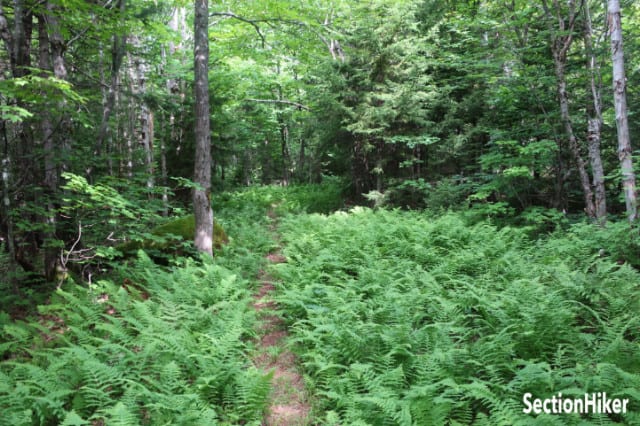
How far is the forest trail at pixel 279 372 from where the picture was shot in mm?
3939

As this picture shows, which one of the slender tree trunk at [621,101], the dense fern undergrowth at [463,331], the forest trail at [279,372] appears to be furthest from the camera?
the slender tree trunk at [621,101]

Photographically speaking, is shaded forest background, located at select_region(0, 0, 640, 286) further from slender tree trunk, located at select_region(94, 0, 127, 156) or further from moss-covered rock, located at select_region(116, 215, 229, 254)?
moss-covered rock, located at select_region(116, 215, 229, 254)

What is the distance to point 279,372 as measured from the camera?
4820mm

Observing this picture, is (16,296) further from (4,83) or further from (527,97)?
(527,97)

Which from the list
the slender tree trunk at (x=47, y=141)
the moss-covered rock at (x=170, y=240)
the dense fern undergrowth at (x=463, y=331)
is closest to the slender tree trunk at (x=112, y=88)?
the slender tree trunk at (x=47, y=141)

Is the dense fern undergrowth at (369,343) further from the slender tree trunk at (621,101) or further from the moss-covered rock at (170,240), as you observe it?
the moss-covered rock at (170,240)

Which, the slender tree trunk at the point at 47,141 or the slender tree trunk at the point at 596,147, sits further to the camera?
the slender tree trunk at the point at 596,147

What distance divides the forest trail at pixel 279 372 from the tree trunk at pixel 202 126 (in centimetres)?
278

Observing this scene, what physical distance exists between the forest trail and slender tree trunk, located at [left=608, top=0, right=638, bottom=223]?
7.24 m

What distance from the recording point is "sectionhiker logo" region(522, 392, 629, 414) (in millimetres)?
3307

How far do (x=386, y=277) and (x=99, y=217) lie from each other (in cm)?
653

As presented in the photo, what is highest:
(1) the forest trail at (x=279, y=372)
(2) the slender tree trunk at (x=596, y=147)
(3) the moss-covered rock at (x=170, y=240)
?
(2) the slender tree trunk at (x=596, y=147)

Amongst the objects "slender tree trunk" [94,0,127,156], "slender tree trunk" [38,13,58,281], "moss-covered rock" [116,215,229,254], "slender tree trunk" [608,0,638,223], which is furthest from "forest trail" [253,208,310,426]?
"slender tree trunk" [608,0,638,223]

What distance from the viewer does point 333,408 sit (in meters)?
3.99
